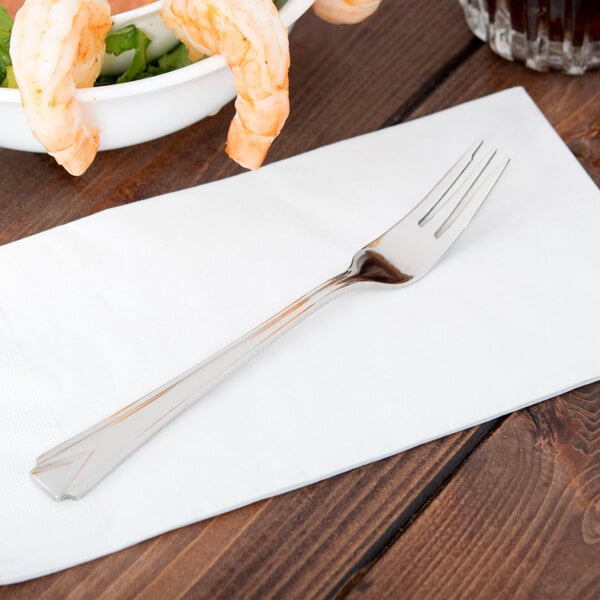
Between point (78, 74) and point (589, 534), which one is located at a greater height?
point (78, 74)

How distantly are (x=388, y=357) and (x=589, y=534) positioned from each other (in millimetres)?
204

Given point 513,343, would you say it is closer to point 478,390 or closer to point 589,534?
point 478,390

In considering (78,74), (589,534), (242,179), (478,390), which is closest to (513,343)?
(478,390)

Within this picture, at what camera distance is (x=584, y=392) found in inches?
31.8

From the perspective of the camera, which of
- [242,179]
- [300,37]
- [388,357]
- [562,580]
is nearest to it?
[562,580]

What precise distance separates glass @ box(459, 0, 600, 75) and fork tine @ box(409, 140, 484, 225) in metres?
0.18

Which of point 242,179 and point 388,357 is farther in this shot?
point 242,179

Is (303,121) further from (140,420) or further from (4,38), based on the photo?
(140,420)

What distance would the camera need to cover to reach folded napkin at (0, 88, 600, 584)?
2.46 feet

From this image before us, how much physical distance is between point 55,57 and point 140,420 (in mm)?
290

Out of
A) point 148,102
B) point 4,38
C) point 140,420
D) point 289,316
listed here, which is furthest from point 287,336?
point 4,38

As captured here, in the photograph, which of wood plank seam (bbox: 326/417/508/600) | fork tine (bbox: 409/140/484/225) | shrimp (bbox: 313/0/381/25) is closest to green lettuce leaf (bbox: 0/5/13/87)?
shrimp (bbox: 313/0/381/25)

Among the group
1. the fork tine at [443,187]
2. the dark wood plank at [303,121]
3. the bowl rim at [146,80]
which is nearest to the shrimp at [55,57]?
the bowl rim at [146,80]

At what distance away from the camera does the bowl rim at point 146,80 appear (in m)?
0.85
